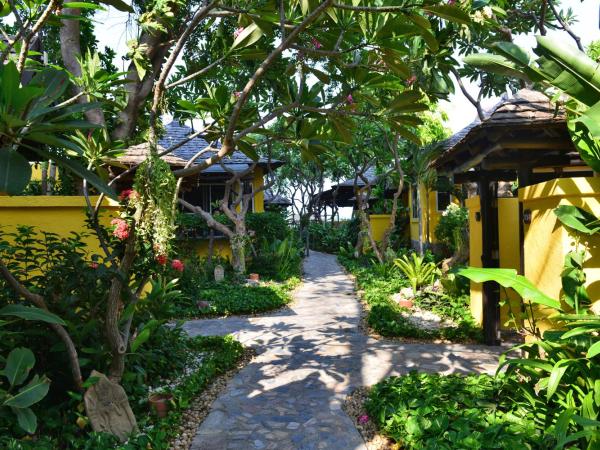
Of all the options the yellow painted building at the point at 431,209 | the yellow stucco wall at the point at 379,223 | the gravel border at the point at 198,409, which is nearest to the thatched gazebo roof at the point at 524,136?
the gravel border at the point at 198,409

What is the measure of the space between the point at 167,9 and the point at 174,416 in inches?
143

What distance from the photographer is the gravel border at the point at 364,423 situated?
378 cm

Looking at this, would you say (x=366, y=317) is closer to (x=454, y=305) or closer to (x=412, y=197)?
(x=454, y=305)

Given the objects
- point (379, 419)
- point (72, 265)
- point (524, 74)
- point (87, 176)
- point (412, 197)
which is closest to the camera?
point (87, 176)

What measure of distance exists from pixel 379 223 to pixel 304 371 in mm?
15961

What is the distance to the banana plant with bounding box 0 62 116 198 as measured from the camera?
2.06 metres

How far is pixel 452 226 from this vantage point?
13.0 metres

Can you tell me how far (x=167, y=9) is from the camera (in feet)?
12.9

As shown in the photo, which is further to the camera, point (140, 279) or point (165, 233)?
point (140, 279)

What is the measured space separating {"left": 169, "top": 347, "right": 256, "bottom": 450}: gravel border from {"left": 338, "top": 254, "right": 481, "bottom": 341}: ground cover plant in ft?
8.78

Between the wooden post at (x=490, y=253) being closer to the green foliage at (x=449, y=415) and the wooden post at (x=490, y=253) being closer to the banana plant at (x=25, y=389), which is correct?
the green foliage at (x=449, y=415)

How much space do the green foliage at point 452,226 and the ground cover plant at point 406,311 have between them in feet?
6.57

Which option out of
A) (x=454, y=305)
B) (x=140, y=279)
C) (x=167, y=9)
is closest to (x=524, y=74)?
(x=167, y=9)

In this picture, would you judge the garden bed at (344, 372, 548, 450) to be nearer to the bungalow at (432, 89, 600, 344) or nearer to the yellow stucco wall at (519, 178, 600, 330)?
the bungalow at (432, 89, 600, 344)
